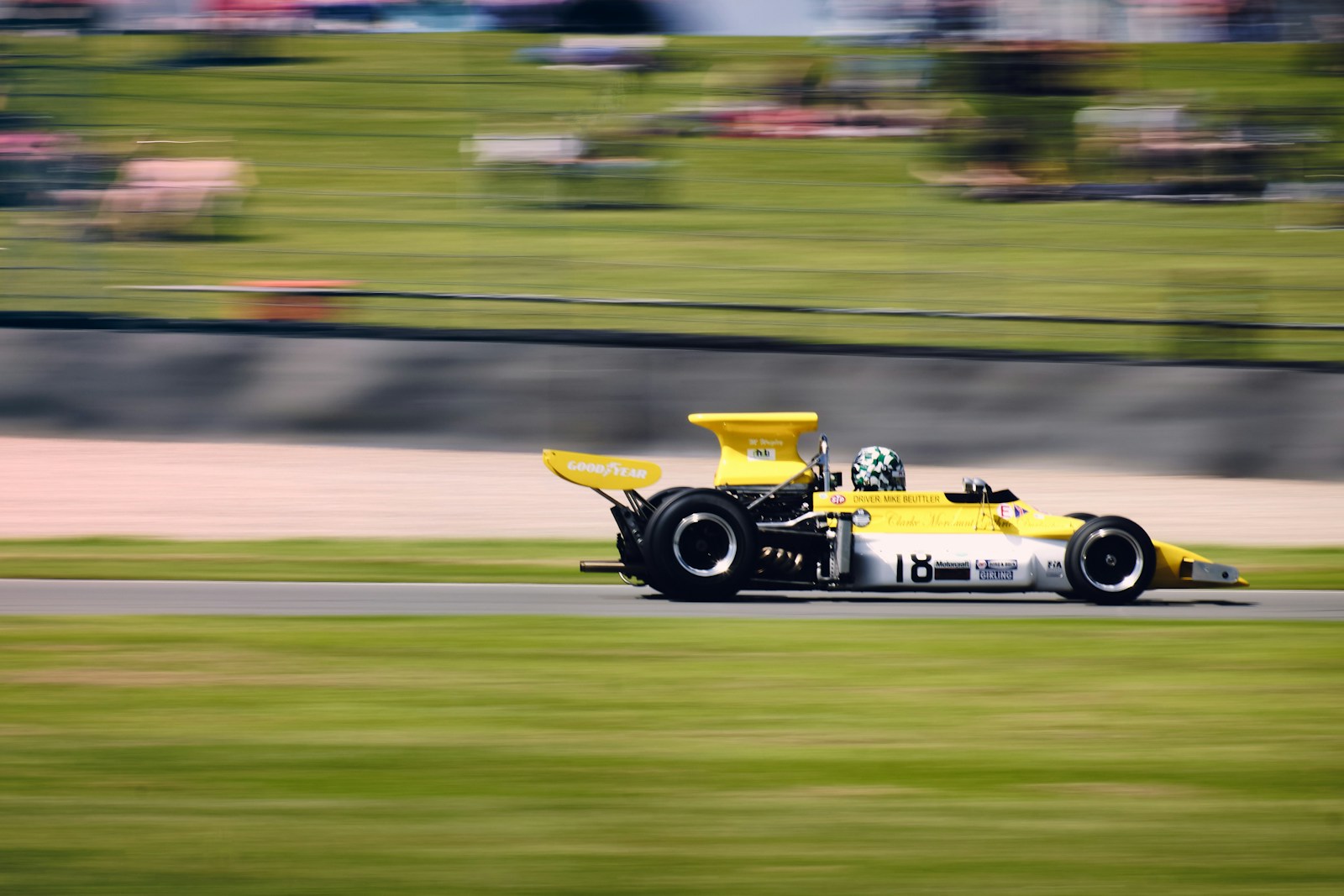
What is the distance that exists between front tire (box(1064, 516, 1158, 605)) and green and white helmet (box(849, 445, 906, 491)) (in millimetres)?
945

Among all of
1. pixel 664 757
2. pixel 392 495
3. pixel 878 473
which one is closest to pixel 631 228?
pixel 392 495

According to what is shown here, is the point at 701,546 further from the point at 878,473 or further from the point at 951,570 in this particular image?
the point at 951,570

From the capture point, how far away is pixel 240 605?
895 cm

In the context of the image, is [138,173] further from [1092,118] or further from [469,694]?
[469,694]

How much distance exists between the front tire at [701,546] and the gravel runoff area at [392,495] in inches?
112

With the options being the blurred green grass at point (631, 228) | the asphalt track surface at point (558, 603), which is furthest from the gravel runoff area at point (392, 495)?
the asphalt track surface at point (558, 603)

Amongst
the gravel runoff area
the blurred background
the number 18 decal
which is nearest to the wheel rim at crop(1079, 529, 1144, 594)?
the number 18 decal

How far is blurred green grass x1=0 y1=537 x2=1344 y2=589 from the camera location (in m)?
10.2

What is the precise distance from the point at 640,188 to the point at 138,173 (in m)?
5.22

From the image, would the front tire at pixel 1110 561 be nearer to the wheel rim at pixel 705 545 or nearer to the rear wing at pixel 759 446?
the rear wing at pixel 759 446

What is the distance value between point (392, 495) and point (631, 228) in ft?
17.0

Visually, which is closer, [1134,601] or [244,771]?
[244,771]

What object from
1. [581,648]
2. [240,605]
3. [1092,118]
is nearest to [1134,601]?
[581,648]

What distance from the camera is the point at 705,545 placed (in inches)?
356
